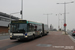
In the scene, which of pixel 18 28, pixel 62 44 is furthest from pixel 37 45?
pixel 18 28

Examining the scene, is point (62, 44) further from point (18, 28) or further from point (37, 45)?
point (18, 28)

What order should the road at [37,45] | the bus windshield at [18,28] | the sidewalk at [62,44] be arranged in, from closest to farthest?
1. the road at [37,45]
2. the sidewalk at [62,44]
3. the bus windshield at [18,28]

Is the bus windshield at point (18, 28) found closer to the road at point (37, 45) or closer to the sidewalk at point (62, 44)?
the road at point (37, 45)

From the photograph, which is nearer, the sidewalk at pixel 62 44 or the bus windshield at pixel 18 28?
the sidewalk at pixel 62 44

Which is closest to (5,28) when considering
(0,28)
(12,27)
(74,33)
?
(0,28)

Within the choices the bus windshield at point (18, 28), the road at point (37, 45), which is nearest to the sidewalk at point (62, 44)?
the road at point (37, 45)

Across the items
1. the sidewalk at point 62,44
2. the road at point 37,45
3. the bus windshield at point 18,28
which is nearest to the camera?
the road at point 37,45

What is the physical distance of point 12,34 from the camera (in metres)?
15.1

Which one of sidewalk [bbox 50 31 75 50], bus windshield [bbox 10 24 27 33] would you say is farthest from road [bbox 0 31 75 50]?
bus windshield [bbox 10 24 27 33]

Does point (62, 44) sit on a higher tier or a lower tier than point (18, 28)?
lower

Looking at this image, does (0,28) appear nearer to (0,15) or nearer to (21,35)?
(0,15)

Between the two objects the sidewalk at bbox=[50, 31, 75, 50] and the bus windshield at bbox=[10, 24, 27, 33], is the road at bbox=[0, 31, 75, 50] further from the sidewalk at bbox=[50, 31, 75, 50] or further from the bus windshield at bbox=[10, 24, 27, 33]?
the bus windshield at bbox=[10, 24, 27, 33]

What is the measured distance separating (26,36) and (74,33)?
17.3 m

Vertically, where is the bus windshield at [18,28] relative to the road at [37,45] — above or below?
above
